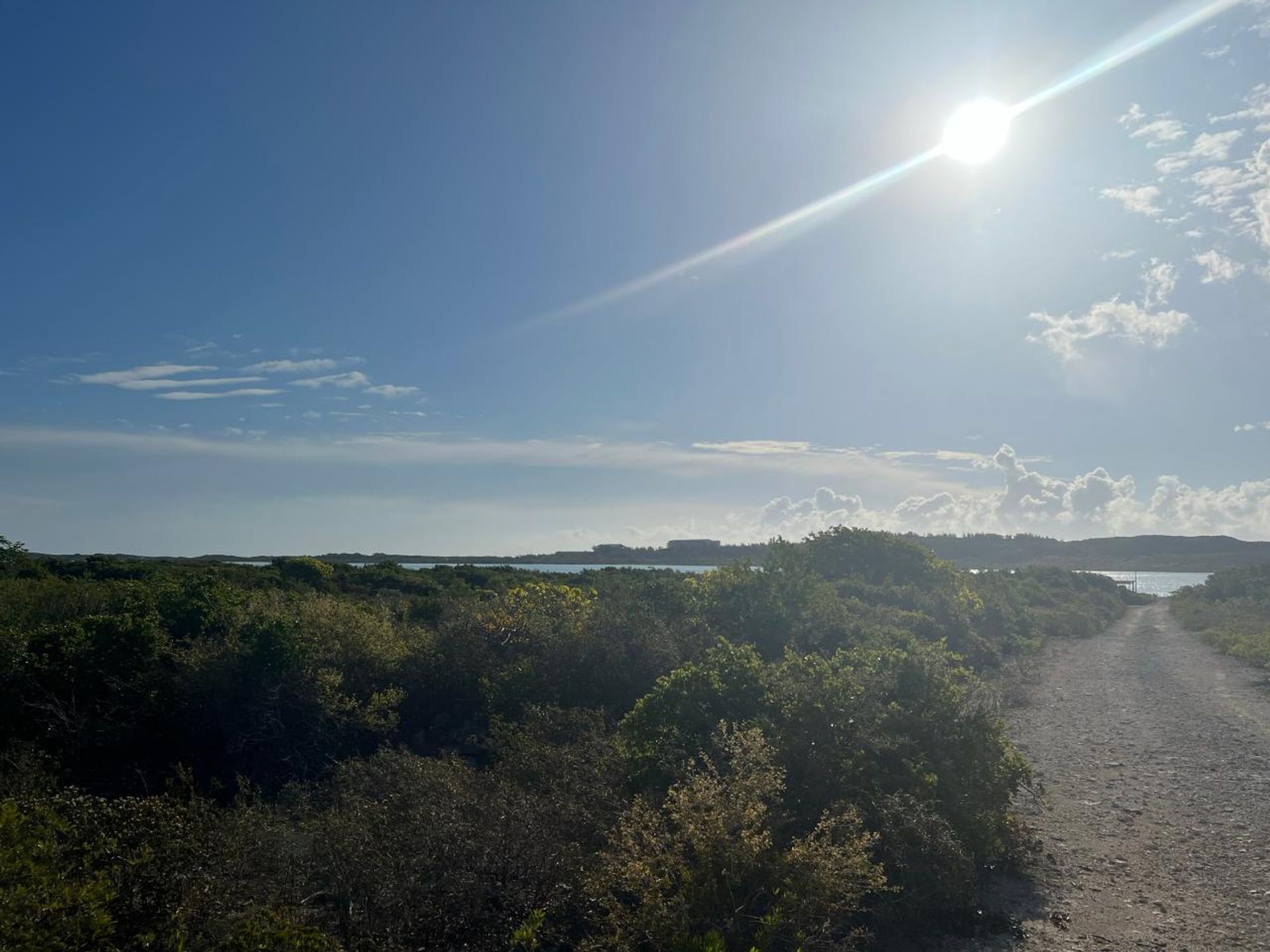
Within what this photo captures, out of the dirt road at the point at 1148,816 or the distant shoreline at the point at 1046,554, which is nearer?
the dirt road at the point at 1148,816

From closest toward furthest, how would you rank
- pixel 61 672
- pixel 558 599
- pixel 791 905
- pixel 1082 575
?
pixel 791 905 < pixel 61 672 < pixel 558 599 < pixel 1082 575

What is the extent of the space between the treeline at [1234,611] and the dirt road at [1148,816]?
6.05 metres

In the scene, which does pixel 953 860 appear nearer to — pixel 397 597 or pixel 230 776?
pixel 230 776

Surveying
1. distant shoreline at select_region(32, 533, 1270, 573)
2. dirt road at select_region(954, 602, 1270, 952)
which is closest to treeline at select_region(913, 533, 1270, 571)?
distant shoreline at select_region(32, 533, 1270, 573)

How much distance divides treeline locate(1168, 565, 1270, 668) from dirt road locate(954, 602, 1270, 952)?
605 cm

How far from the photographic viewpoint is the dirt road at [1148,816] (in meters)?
6.40

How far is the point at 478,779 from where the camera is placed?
788 centimetres

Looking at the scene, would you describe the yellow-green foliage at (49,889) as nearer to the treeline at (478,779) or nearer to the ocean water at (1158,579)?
the treeline at (478,779)

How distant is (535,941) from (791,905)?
1743 mm

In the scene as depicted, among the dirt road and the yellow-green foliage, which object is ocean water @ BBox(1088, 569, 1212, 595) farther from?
the yellow-green foliage

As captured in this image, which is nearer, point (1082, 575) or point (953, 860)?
point (953, 860)

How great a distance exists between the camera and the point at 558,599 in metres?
14.8

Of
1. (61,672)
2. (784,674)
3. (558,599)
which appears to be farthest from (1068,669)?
(61,672)

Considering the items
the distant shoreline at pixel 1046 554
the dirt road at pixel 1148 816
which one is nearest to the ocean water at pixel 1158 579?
the distant shoreline at pixel 1046 554
